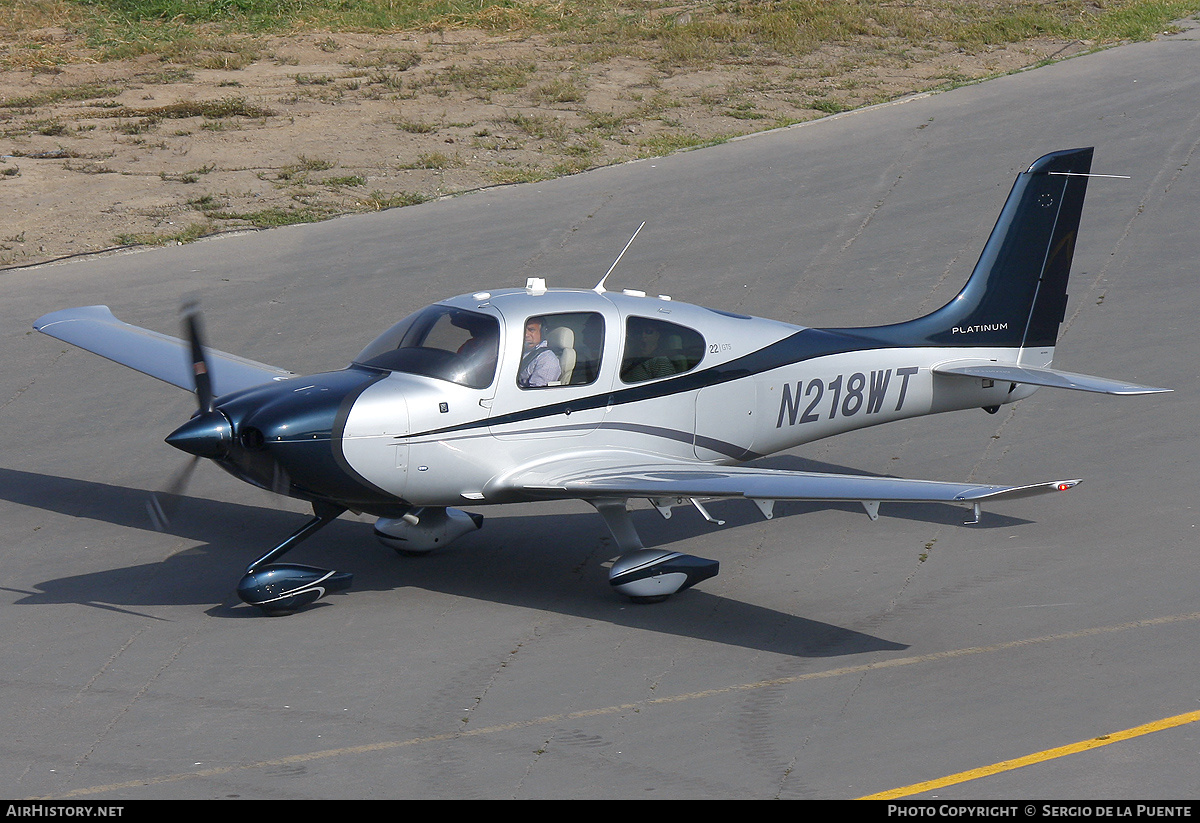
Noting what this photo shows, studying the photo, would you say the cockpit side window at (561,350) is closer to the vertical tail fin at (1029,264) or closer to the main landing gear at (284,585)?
the main landing gear at (284,585)

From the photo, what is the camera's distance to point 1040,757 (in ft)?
25.6

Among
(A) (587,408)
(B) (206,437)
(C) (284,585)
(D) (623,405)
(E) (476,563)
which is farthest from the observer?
(E) (476,563)

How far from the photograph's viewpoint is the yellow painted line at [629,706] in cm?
779

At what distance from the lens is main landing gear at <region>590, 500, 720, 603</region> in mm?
10164

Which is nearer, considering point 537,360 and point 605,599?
point 537,360

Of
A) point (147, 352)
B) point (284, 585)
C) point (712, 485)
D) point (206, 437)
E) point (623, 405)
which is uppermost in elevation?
point (206, 437)

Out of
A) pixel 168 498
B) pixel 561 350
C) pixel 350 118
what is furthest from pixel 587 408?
pixel 350 118

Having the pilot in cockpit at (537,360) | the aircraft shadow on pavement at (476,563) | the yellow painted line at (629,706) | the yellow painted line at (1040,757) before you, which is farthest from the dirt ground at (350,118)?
the yellow painted line at (1040,757)

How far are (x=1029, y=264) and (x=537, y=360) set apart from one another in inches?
216

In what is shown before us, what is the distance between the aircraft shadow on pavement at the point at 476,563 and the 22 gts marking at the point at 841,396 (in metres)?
1.23

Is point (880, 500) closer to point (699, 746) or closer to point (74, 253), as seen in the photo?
point (699, 746)

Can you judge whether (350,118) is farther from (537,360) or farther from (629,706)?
(629,706)

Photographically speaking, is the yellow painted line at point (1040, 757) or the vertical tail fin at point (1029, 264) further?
the vertical tail fin at point (1029, 264)

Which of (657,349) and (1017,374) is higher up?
(657,349)
